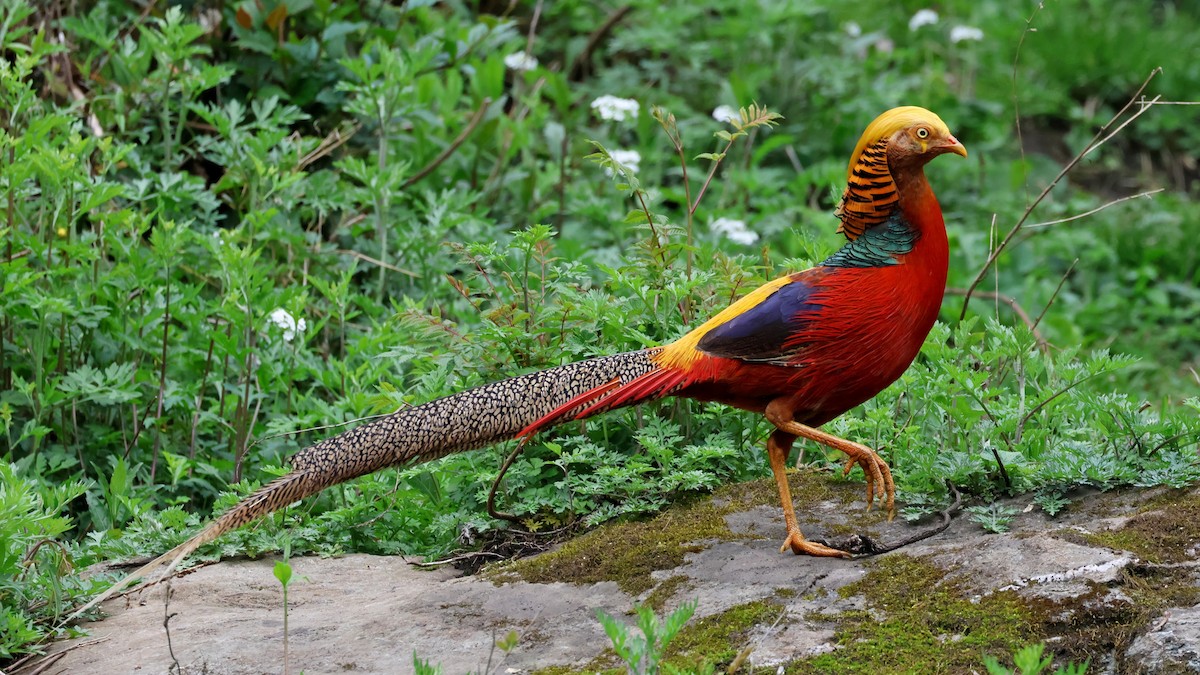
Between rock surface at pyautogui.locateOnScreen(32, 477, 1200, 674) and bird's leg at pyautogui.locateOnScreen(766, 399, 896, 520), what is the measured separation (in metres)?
0.13

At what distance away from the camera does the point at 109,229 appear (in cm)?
529

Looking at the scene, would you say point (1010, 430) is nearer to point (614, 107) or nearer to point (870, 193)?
point (870, 193)

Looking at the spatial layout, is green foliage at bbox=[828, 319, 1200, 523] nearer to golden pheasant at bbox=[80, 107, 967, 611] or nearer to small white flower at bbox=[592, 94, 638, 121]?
golden pheasant at bbox=[80, 107, 967, 611]

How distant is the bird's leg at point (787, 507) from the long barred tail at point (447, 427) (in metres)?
0.43

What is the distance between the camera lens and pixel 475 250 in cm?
471

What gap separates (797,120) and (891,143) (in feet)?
17.5

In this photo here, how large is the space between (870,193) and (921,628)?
1284 mm

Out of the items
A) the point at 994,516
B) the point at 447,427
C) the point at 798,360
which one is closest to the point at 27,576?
the point at 447,427

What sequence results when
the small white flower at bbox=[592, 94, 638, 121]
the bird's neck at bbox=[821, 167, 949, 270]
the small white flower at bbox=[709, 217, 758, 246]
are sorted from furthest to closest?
the small white flower at bbox=[592, 94, 638, 121], the small white flower at bbox=[709, 217, 758, 246], the bird's neck at bbox=[821, 167, 949, 270]

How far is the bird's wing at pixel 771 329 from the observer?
151 inches

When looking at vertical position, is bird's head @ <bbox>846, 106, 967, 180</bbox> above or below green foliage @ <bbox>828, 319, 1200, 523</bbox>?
above

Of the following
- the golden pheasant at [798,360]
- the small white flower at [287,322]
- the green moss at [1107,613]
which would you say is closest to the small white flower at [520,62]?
the small white flower at [287,322]

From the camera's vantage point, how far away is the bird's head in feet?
12.2

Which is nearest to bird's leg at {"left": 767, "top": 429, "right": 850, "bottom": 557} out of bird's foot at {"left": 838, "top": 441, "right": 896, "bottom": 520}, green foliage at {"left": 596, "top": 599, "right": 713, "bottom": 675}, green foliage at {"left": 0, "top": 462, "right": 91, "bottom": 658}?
bird's foot at {"left": 838, "top": 441, "right": 896, "bottom": 520}
